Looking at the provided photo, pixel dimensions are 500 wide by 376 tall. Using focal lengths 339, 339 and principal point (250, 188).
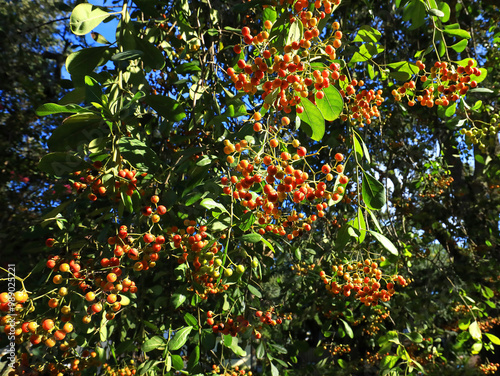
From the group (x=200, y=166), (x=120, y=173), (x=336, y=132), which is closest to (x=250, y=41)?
(x=200, y=166)

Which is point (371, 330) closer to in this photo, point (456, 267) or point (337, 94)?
point (456, 267)

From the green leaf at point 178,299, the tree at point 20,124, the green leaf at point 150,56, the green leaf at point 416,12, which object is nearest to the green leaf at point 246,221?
the green leaf at point 178,299

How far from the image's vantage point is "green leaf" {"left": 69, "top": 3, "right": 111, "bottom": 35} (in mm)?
1102

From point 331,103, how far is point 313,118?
80 mm

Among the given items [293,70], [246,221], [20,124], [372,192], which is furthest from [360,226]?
[20,124]

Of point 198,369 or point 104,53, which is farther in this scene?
point 198,369

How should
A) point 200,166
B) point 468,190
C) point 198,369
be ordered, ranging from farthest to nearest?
point 468,190 → point 198,369 → point 200,166

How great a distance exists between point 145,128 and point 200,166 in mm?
591

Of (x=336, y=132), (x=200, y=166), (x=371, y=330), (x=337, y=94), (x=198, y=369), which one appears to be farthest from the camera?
(x=371, y=330)

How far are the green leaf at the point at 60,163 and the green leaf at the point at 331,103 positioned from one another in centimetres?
83

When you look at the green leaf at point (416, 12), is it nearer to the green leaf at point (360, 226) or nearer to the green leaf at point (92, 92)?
the green leaf at point (360, 226)

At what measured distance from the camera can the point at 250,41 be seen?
126cm

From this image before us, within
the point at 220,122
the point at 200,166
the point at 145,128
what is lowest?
the point at 200,166

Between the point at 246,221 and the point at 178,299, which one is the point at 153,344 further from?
the point at 246,221
